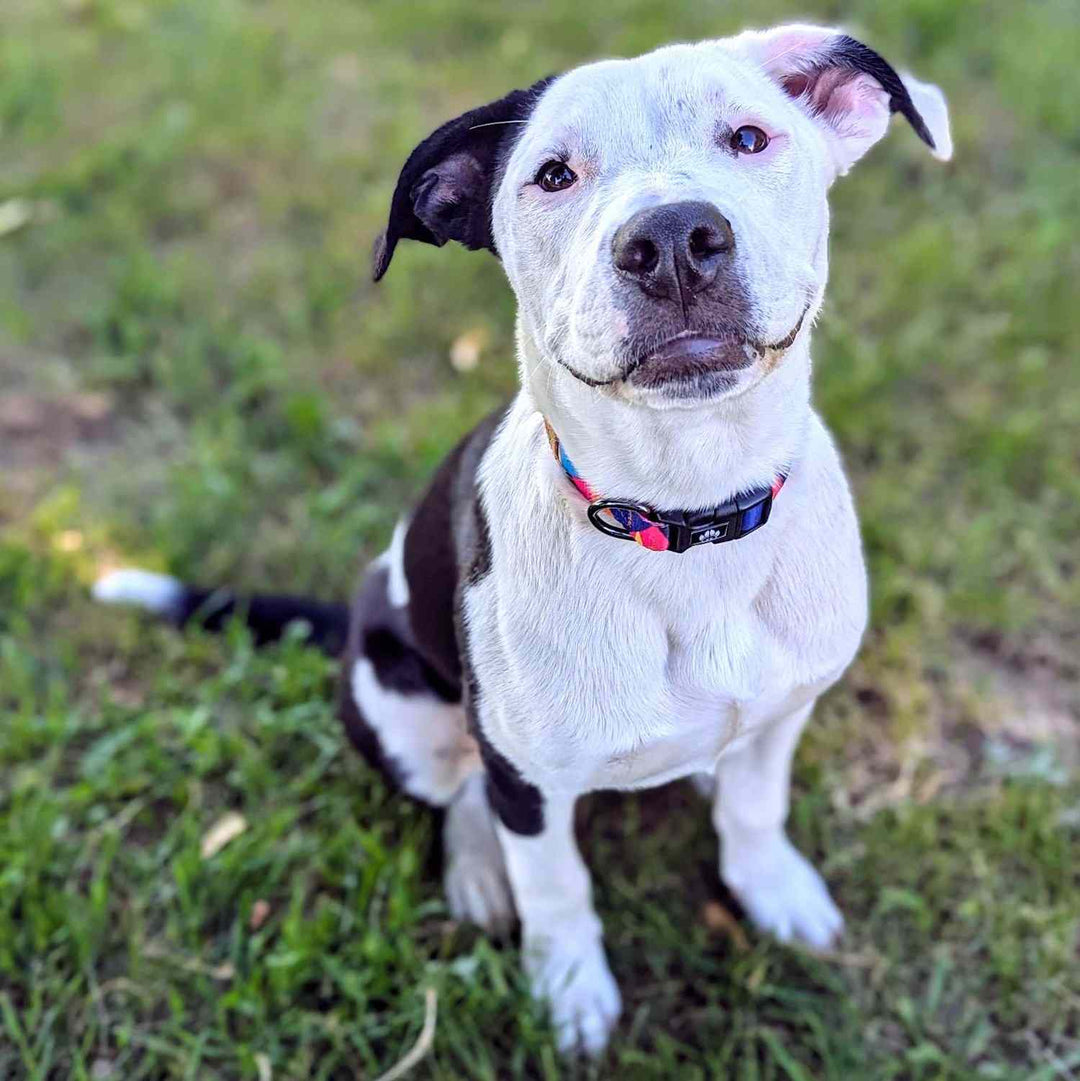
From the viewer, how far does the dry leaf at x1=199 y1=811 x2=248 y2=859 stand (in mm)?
2814

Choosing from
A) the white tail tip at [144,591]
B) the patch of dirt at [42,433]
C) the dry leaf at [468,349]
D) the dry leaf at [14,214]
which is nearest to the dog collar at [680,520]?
the white tail tip at [144,591]

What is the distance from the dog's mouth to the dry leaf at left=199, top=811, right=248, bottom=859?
172 centimetres

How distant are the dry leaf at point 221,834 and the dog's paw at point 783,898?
1227 millimetres

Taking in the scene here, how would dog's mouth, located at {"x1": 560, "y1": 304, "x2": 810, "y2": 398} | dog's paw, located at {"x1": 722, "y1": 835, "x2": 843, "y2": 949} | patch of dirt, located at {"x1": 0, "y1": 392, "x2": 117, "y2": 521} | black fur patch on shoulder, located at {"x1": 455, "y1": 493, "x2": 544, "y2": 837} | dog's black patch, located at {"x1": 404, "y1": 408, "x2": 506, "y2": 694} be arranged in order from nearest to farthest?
dog's mouth, located at {"x1": 560, "y1": 304, "x2": 810, "y2": 398} → black fur patch on shoulder, located at {"x1": 455, "y1": 493, "x2": 544, "y2": 837} → dog's black patch, located at {"x1": 404, "y1": 408, "x2": 506, "y2": 694} → dog's paw, located at {"x1": 722, "y1": 835, "x2": 843, "y2": 949} → patch of dirt, located at {"x1": 0, "y1": 392, "x2": 117, "y2": 521}

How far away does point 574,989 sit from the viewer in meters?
2.48

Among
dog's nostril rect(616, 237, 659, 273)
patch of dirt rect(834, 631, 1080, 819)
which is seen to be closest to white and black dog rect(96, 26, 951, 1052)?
dog's nostril rect(616, 237, 659, 273)

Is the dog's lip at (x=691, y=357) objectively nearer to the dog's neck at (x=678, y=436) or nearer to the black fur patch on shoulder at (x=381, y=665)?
the dog's neck at (x=678, y=436)

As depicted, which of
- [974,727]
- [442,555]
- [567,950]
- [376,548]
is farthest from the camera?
[376,548]

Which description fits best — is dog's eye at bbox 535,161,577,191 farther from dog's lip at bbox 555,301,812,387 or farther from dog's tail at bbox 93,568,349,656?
dog's tail at bbox 93,568,349,656

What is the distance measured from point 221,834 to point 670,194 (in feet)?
6.63

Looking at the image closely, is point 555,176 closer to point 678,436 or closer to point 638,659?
point 678,436

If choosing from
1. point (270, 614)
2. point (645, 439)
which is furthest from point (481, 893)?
point (645, 439)

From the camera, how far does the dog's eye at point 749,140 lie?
1.74 meters

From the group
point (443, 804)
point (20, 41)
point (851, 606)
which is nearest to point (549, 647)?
point (851, 606)
